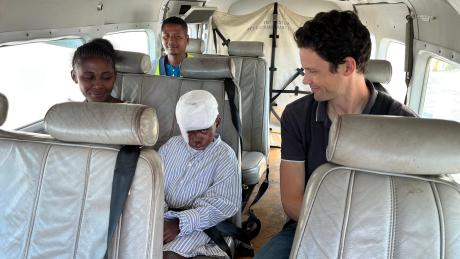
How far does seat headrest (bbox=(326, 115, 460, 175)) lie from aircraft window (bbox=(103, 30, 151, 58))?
3131 millimetres

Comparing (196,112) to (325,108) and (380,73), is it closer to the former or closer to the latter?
(325,108)

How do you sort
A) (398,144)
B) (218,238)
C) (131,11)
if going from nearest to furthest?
(398,144) → (218,238) → (131,11)

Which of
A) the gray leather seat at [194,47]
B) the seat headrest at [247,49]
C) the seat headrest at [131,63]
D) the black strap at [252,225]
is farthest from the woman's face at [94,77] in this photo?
the gray leather seat at [194,47]

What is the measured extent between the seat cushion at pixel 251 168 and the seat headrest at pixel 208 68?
81cm

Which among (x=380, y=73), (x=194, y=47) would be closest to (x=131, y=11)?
(x=194, y=47)

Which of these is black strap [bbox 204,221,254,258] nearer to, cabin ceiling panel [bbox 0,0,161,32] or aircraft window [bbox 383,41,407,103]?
cabin ceiling panel [bbox 0,0,161,32]

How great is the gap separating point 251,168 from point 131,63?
1.26 metres

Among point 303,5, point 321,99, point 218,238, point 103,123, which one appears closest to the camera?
point 103,123

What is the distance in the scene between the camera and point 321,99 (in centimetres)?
192

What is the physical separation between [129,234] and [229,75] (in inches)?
Answer: 68.6

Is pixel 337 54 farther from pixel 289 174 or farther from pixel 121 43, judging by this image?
pixel 121 43

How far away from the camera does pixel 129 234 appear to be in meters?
1.58

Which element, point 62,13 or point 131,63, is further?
point 131,63

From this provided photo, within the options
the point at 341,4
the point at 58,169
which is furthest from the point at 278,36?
the point at 58,169
